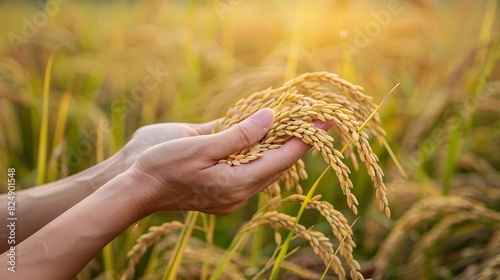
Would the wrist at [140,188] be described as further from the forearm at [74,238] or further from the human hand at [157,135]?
the human hand at [157,135]

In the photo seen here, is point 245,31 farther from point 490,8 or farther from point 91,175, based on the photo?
point 91,175

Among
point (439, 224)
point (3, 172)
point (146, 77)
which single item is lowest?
point (439, 224)

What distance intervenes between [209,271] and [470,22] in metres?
2.64

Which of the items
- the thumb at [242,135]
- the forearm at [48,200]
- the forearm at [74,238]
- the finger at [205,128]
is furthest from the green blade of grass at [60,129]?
the thumb at [242,135]

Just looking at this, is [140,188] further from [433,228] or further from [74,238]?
[433,228]

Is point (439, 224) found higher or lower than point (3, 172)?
lower

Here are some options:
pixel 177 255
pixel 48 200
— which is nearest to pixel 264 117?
pixel 177 255

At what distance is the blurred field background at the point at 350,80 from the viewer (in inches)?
77.2

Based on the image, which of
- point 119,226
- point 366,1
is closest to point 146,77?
point 119,226

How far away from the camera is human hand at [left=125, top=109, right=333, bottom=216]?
1.24m

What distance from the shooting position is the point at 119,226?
1.26 metres

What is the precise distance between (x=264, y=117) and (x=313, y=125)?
10 cm

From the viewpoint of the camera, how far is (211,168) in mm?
1255

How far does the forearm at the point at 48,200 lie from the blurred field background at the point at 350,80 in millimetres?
339
